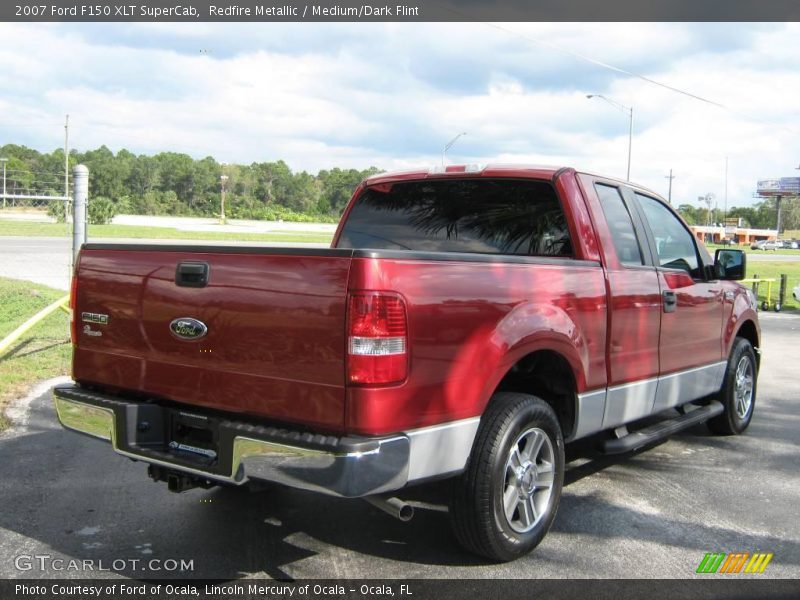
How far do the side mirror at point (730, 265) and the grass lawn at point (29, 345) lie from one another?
5705 millimetres

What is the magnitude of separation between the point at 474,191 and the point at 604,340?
1.24 metres

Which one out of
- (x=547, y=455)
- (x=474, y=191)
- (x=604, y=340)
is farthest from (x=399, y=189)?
(x=547, y=455)

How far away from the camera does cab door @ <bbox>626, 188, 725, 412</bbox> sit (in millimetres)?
4965

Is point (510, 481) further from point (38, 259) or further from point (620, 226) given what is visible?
point (38, 259)

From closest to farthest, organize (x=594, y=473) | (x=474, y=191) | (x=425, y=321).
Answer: (x=425, y=321), (x=474, y=191), (x=594, y=473)

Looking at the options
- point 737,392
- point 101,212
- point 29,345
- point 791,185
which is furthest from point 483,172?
point 791,185

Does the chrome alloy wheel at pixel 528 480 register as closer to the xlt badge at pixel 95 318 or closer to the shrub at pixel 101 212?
the xlt badge at pixel 95 318

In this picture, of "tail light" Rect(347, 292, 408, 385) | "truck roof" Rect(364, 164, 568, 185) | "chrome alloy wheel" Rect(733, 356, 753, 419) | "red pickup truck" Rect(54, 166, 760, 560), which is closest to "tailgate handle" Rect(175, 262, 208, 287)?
"red pickup truck" Rect(54, 166, 760, 560)

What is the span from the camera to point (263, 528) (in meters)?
4.07

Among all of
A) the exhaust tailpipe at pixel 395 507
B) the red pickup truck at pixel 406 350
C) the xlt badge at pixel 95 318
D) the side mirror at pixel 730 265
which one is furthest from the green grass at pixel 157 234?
the exhaust tailpipe at pixel 395 507

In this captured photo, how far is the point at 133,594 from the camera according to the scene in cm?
329

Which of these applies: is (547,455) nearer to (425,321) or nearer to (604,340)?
(604,340)

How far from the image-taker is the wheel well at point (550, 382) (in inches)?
156

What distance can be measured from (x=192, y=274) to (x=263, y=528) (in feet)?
5.16
